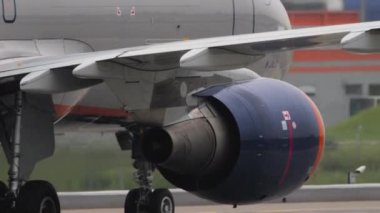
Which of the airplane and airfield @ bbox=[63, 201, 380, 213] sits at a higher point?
the airplane

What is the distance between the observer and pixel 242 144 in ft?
47.6

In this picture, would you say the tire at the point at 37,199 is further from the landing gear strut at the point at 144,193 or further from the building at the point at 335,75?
the building at the point at 335,75

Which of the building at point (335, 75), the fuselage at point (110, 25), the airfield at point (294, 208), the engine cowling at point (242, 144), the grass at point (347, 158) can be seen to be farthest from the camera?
the building at point (335, 75)

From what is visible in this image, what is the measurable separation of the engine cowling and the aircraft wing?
1.87 meters

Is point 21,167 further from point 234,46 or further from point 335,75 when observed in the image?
point 335,75

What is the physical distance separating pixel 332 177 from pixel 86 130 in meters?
9.99

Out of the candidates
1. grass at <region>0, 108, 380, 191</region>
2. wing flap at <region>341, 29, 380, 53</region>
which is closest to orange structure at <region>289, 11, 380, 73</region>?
grass at <region>0, 108, 380, 191</region>

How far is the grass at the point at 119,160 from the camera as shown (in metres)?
20.0

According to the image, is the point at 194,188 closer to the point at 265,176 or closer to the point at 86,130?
the point at 265,176

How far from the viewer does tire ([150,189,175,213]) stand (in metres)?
16.6

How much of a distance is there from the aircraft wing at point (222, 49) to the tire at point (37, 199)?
1.65 meters

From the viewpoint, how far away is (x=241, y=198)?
14.9 m

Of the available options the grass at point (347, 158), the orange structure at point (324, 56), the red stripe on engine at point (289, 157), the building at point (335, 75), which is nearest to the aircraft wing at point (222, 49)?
the red stripe on engine at point (289, 157)

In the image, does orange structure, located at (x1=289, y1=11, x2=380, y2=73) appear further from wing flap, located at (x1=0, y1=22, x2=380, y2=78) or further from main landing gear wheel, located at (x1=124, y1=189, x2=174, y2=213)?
wing flap, located at (x1=0, y1=22, x2=380, y2=78)
